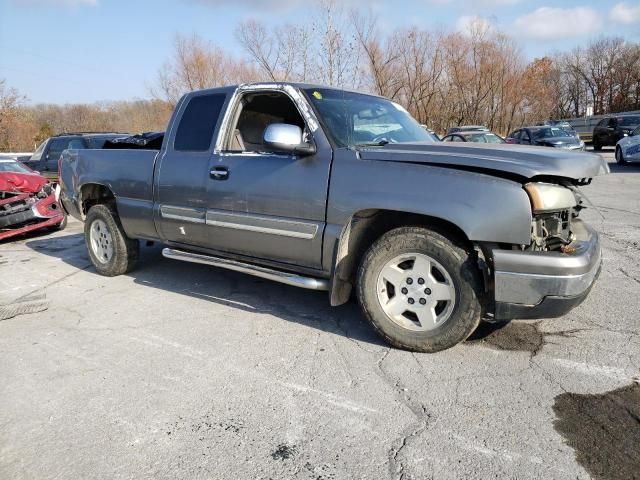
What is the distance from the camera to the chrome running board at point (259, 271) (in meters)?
3.67

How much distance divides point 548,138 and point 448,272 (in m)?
20.4

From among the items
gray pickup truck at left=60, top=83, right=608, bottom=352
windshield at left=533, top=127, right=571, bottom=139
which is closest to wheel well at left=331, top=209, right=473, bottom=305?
gray pickup truck at left=60, top=83, right=608, bottom=352

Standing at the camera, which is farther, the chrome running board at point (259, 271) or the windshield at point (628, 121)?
the windshield at point (628, 121)

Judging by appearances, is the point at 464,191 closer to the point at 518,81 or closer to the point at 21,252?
the point at 21,252

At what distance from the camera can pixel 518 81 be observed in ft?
127

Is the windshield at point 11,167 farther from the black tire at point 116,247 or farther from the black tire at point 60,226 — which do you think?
the black tire at point 116,247

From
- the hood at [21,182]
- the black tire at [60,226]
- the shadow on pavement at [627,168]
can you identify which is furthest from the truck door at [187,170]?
the shadow on pavement at [627,168]

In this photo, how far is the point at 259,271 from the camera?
403 cm

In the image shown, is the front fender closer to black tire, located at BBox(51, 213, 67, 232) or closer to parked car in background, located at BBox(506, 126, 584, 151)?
black tire, located at BBox(51, 213, 67, 232)

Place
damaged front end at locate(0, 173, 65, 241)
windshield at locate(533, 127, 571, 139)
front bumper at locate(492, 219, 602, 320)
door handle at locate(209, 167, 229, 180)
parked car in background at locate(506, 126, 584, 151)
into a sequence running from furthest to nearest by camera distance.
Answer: windshield at locate(533, 127, 571, 139) < parked car in background at locate(506, 126, 584, 151) < damaged front end at locate(0, 173, 65, 241) < door handle at locate(209, 167, 229, 180) < front bumper at locate(492, 219, 602, 320)

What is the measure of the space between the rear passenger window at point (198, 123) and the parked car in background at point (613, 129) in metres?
25.8

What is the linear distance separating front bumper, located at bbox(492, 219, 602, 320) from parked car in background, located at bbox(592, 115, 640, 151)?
25815 mm

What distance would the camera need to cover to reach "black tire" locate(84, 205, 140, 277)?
5.45m

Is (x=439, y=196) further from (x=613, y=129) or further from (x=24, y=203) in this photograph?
(x=613, y=129)
